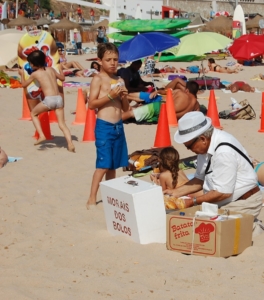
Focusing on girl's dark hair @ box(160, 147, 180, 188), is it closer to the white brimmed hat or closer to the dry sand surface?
the dry sand surface

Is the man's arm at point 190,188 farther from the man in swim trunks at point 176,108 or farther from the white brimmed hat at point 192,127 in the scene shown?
the man in swim trunks at point 176,108

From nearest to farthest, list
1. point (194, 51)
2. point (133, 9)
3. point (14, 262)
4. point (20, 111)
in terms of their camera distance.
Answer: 1. point (14, 262)
2. point (20, 111)
3. point (194, 51)
4. point (133, 9)

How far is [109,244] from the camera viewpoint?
4977 millimetres

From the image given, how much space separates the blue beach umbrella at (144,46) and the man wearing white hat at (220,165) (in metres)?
9.18

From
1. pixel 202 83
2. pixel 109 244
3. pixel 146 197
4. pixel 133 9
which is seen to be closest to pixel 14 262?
pixel 109 244

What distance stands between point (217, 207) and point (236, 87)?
11.8 meters

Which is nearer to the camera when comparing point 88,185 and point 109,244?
point 109,244

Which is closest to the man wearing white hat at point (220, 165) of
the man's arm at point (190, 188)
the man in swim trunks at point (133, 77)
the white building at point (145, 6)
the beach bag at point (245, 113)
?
the man's arm at point (190, 188)

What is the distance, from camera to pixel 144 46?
14.4m

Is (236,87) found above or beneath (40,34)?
beneath

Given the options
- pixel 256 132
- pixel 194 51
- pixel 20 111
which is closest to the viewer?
pixel 256 132

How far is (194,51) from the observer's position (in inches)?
637

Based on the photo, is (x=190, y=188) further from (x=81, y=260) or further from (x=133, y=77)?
(x=133, y=77)

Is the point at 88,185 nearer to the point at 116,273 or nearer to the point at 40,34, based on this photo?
the point at 116,273
